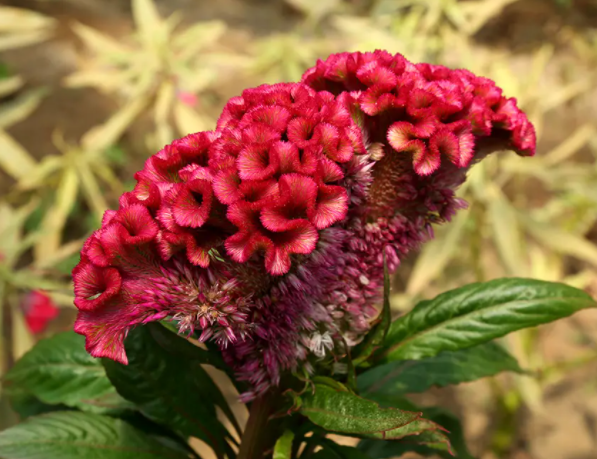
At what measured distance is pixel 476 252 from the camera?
181cm

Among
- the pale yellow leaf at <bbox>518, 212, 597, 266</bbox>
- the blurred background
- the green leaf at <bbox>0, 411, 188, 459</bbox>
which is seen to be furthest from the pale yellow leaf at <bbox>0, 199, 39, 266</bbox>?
the pale yellow leaf at <bbox>518, 212, 597, 266</bbox>

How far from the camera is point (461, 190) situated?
1687 mm

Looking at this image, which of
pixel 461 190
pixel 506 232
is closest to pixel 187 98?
pixel 461 190

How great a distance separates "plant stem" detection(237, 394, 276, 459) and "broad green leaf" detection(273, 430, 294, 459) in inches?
1.5

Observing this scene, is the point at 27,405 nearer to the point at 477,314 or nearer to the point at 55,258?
the point at 477,314

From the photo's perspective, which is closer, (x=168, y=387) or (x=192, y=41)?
(x=168, y=387)

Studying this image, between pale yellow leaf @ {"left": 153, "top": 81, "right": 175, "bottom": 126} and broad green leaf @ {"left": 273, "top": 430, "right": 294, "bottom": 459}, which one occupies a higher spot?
pale yellow leaf @ {"left": 153, "top": 81, "right": 175, "bottom": 126}

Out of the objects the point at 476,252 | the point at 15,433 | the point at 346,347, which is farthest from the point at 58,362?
the point at 476,252

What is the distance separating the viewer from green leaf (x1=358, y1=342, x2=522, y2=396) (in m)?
0.82

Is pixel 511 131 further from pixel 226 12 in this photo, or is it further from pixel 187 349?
pixel 226 12

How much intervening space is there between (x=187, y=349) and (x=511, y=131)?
0.46 meters

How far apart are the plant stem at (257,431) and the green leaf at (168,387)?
63mm

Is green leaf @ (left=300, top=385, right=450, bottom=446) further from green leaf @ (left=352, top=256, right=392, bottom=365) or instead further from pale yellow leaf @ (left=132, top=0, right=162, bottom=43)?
pale yellow leaf @ (left=132, top=0, right=162, bottom=43)

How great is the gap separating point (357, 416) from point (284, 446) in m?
0.13
